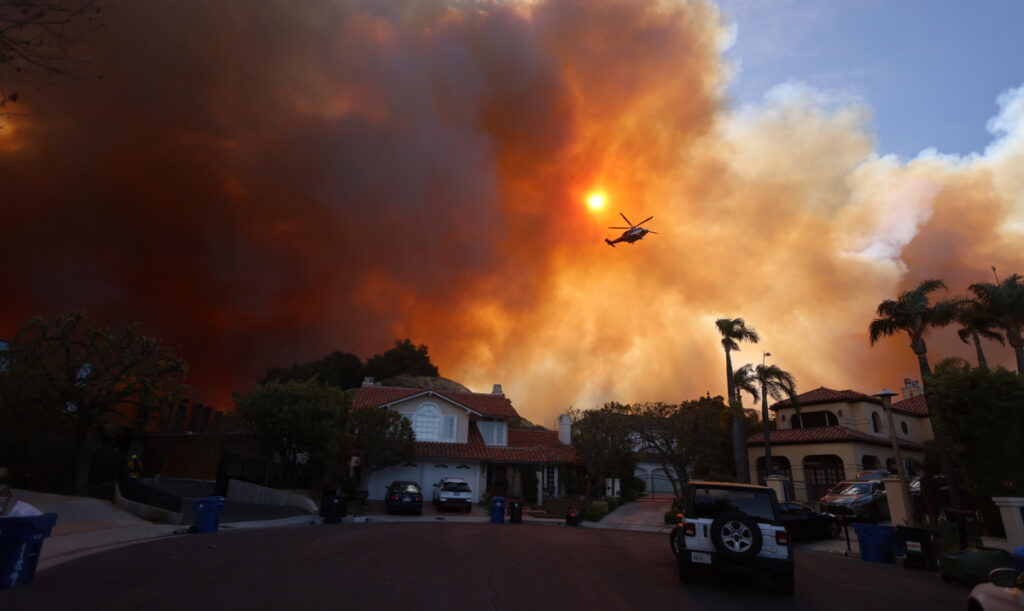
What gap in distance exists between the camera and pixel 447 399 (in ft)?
119

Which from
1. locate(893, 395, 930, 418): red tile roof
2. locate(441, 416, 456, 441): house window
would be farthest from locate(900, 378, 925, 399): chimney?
locate(441, 416, 456, 441): house window

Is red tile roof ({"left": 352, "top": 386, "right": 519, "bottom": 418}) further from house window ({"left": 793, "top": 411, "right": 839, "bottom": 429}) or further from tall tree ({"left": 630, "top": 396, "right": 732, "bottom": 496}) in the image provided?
house window ({"left": 793, "top": 411, "right": 839, "bottom": 429})

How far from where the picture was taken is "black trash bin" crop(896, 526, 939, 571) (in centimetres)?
1318

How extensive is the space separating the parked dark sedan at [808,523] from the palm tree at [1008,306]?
14025 millimetres

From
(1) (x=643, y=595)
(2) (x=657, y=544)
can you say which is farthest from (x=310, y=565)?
(2) (x=657, y=544)

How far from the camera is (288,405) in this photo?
1011 inches

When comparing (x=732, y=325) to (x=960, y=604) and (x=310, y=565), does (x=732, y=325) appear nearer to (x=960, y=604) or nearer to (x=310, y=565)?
(x=960, y=604)

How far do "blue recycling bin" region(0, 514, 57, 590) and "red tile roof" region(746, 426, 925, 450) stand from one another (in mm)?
39713

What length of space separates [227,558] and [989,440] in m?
19.8

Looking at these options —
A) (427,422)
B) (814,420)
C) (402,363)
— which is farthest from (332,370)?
(814,420)

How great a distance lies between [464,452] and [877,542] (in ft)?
77.6

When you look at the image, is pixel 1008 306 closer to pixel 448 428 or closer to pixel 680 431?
pixel 680 431

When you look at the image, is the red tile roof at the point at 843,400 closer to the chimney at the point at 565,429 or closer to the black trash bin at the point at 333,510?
the chimney at the point at 565,429

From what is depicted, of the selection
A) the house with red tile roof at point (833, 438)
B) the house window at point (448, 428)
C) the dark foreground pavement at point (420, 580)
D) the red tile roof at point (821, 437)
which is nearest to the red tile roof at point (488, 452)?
the house window at point (448, 428)
